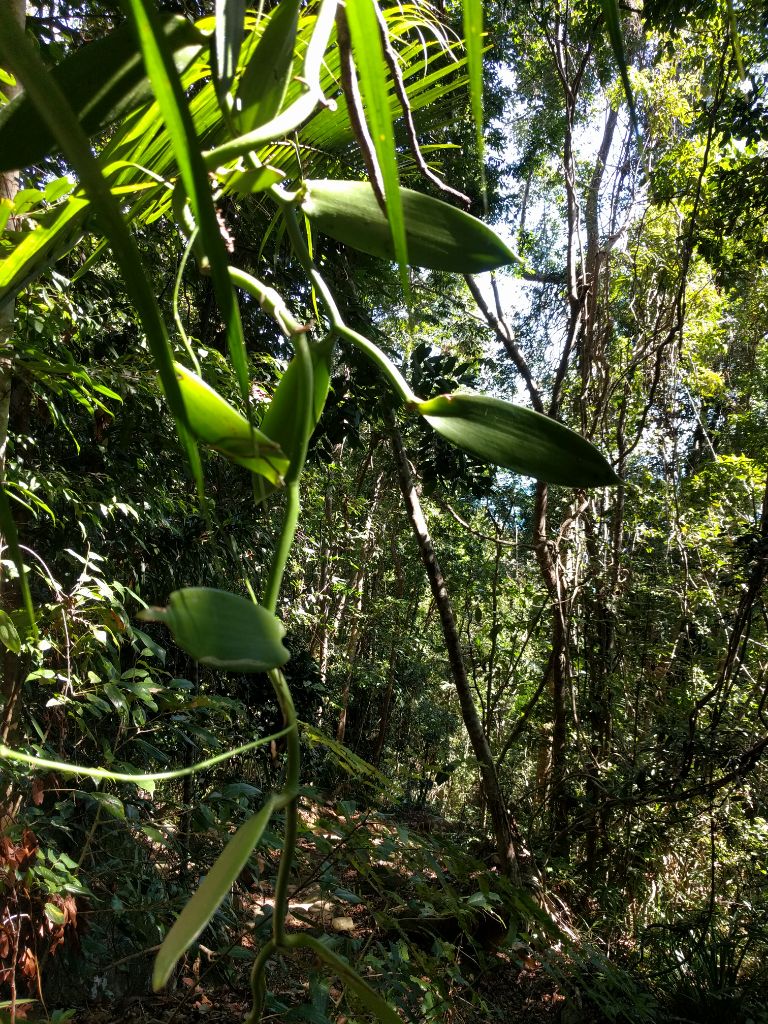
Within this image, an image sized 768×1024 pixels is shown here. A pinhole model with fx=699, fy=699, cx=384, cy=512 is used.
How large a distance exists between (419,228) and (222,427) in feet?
0.25

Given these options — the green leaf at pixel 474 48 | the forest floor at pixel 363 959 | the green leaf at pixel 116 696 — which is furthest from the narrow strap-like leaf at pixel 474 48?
the green leaf at pixel 116 696

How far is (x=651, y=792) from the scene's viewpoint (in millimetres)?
2123

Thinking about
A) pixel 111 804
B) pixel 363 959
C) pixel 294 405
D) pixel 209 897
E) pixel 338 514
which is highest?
pixel 338 514

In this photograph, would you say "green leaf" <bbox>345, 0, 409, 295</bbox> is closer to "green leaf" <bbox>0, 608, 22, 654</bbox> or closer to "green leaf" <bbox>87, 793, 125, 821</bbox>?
"green leaf" <bbox>0, 608, 22, 654</bbox>

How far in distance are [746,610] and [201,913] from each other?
2241mm

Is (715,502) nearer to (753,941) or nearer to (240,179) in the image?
(753,941)

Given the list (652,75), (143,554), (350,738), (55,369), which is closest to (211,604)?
(55,369)

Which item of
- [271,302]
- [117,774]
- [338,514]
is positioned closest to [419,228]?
[271,302]

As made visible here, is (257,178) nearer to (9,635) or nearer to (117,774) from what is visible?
(117,774)

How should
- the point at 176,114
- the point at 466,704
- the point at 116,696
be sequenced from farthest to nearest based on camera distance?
1. the point at 466,704
2. the point at 116,696
3. the point at 176,114

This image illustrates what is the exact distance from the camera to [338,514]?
4.60 metres

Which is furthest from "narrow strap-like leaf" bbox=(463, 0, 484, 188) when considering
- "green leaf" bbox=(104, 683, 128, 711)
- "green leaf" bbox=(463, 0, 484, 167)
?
"green leaf" bbox=(104, 683, 128, 711)

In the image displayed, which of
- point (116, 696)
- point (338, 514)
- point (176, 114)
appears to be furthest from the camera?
point (338, 514)

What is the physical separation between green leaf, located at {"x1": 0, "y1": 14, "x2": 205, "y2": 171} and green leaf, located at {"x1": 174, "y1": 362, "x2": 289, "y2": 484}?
0.06 m
